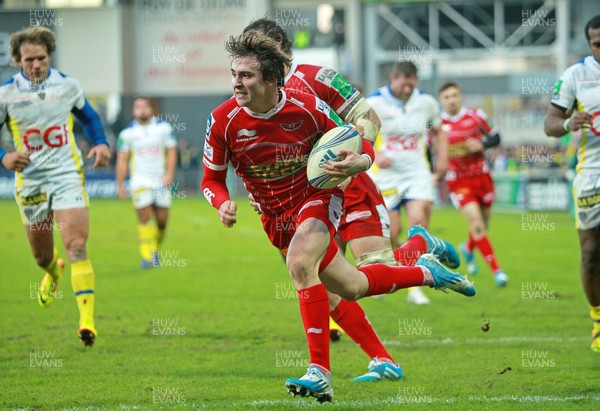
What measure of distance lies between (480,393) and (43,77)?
443 centimetres

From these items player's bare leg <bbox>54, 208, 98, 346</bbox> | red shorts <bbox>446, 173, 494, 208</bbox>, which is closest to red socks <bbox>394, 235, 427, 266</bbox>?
player's bare leg <bbox>54, 208, 98, 346</bbox>

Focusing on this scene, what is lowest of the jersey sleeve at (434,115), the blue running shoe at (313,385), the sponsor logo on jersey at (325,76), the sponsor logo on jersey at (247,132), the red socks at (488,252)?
the red socks at (488,252)

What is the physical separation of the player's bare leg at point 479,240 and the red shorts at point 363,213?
205 inches

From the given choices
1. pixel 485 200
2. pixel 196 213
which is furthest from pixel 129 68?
pixel 485 200

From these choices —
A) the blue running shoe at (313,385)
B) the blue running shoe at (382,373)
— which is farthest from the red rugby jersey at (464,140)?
the blue running shoe at (313,385)

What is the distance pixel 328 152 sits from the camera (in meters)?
5.74

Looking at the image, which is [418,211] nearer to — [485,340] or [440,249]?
[485,340]

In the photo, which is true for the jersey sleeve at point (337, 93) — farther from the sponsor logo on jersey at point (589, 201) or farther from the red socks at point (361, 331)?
the sponsor logo on jersey at point (589, 201)

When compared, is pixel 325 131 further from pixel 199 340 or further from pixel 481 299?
pixel 481 299

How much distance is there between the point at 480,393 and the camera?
6.22 m

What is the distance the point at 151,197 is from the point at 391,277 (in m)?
9.25

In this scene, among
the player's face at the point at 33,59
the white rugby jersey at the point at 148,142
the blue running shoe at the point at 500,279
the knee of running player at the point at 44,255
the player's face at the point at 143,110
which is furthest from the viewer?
the white rugby jersey at the point at 148,142

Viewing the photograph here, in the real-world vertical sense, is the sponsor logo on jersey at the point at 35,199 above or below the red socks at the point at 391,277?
above

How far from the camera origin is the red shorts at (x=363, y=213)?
24.8 feet
